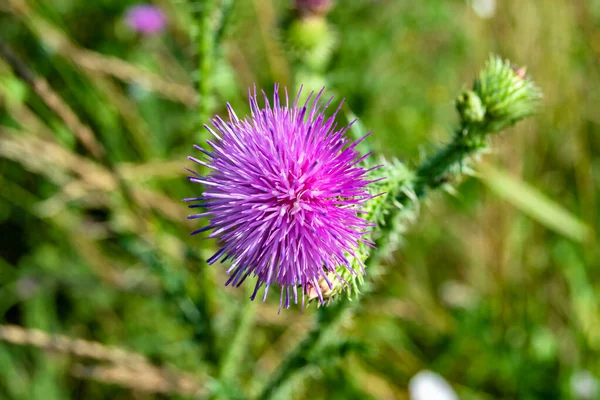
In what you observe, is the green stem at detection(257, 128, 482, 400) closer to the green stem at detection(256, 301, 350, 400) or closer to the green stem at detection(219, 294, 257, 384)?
the green stem at detection(256, 301, 350, 400)

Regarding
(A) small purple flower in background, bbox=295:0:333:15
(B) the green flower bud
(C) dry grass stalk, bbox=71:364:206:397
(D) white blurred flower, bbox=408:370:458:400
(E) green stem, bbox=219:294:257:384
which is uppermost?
(A) small purple flower in background, bbox=295:0:333:15

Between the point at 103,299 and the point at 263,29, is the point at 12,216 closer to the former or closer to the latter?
the point at 103,299

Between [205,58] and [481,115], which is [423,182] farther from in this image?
[205,58]

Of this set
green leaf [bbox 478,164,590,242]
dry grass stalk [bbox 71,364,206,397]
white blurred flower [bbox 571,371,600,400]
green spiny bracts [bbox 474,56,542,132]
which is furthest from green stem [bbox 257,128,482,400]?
white blurred flower [bbox 571,371,600,400]

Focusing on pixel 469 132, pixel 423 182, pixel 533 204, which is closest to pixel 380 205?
pixel 423 182

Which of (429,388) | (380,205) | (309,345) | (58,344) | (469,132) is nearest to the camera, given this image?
(380,205)

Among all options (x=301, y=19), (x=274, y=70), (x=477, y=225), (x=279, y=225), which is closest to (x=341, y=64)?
(x=274, y=70)

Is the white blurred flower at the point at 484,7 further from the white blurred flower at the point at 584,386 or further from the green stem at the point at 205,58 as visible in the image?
the white blurred flower at the point at 584,386

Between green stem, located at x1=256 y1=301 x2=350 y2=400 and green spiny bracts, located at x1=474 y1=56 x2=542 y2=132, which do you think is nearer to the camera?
green spiny bracts, located at x1=474 y1=56 x2=542 y2=132
